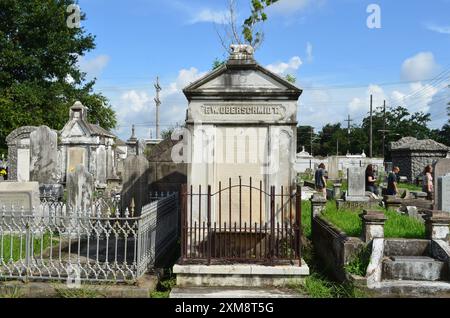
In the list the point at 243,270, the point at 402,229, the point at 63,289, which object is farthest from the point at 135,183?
the point at 402,229

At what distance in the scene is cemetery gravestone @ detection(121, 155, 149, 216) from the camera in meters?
10.2

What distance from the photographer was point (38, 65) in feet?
95.3

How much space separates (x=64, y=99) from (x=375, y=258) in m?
28.8

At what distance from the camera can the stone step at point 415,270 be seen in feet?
19.5

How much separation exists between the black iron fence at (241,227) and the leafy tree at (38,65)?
22.8 meters

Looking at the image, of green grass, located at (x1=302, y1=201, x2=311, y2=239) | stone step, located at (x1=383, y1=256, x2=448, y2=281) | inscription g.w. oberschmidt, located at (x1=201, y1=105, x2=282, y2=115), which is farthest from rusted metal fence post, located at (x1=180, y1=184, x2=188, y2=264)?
green grass, located at (x1=302, y1=201, x2=311, y2=239)

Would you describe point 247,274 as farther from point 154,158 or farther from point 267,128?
point 154,158

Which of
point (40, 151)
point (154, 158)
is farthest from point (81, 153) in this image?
point (154, 158)

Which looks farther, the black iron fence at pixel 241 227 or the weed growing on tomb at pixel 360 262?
the black iron fence at pixel 241 227

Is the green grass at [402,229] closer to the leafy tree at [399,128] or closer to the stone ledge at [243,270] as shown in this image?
the stone ledge at [243,270]

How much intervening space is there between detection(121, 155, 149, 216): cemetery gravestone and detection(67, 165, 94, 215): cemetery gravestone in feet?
2.64

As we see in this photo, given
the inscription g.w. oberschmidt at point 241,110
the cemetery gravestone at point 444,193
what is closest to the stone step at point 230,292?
the inscription g.w. oberschmidt at point 241,110

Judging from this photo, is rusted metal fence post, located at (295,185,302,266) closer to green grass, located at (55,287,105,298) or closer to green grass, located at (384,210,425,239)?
green grass, located at (384,210,425,239)

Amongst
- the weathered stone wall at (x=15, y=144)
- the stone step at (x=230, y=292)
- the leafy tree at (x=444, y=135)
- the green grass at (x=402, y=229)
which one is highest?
the leafy tree at (x=444, y=135)
